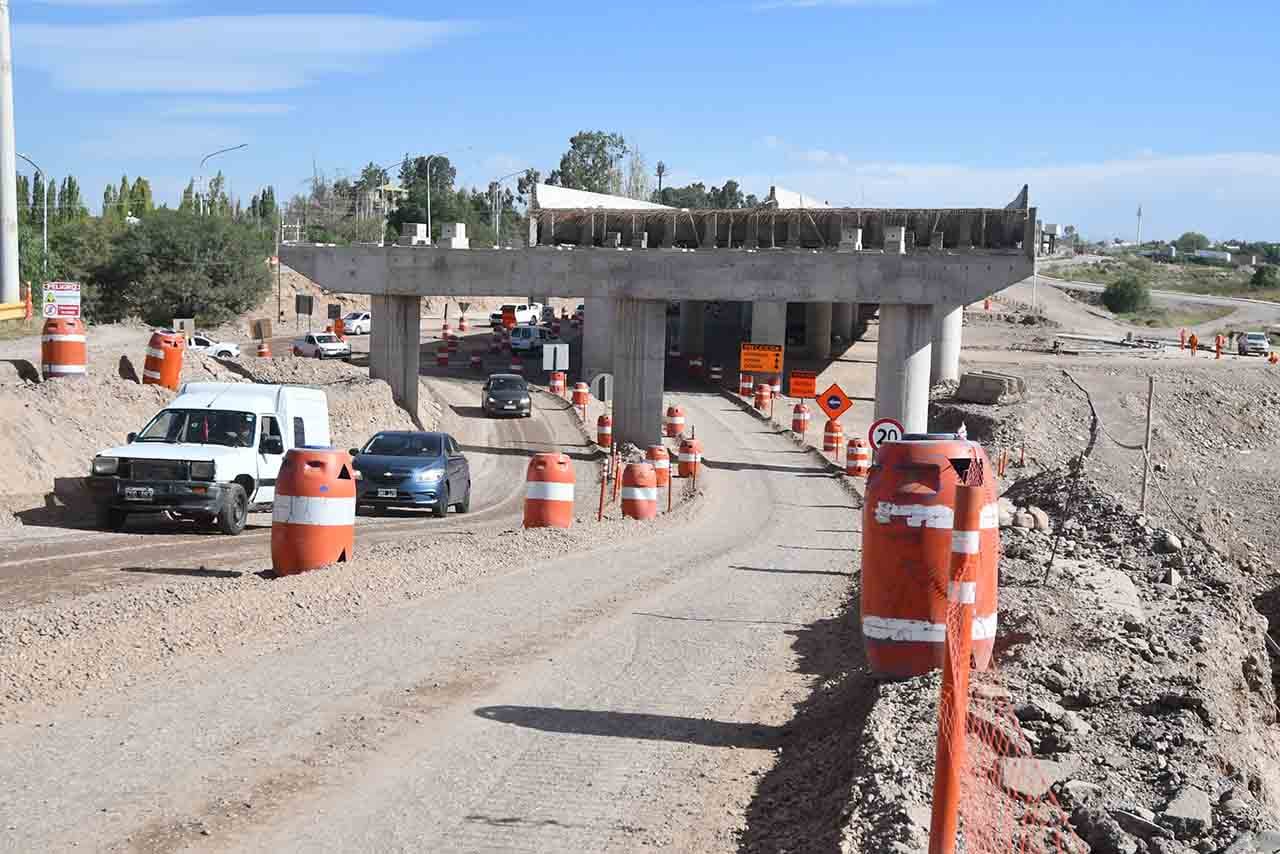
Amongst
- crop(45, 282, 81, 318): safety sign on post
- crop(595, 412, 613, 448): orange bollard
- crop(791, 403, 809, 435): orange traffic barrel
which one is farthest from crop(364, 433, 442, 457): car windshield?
crop(791, 403, 809, 435): orange traffic barrel

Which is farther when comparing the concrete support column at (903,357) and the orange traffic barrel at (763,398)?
the orange traffic barrel at (763,398)

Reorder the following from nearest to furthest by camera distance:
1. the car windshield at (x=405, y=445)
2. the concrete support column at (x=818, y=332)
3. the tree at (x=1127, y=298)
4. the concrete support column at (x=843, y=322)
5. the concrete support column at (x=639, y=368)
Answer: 1. the car windshield at (x=405, y=445)
2. the concrete support column at (x=639, y=368)
3. the concrete support column at (x=818, y=332)
4. the concrete support column at (x=843, y=322)
5. the tree at (x=1127, y=298)

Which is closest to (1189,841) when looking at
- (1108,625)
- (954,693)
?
(954,693)

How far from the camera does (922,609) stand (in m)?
9.30

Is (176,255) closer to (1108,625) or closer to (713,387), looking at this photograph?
(713,387)

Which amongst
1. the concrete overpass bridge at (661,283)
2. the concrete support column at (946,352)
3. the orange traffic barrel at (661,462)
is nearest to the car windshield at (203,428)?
the orange traffic barrel at (661,462)

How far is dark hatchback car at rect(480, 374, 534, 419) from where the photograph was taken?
160 ft

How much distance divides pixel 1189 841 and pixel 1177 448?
154 feet

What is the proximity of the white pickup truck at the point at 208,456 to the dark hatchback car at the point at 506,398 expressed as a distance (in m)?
24.8

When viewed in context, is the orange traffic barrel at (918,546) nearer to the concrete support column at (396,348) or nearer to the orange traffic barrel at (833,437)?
the orange traffic barrel at (833,437)

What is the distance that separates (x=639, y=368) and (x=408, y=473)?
1774 centimetres

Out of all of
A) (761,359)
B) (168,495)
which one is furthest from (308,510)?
(761,359)

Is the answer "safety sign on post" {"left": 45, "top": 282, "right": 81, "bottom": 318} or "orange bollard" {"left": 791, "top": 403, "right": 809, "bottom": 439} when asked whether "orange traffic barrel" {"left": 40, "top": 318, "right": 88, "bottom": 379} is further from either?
"orange bollard" {"left": 791, "top": 403, "right": 809, "bottom": 439}

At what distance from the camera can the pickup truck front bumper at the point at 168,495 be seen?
2044 centimetres
